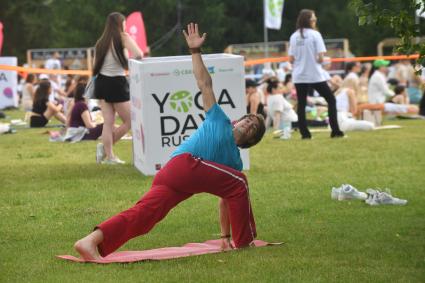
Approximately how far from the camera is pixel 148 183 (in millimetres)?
11547

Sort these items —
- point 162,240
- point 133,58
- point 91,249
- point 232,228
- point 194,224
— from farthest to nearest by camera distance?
point 133,58
point 194,224
point 162,240
point 232,228
point 91,249

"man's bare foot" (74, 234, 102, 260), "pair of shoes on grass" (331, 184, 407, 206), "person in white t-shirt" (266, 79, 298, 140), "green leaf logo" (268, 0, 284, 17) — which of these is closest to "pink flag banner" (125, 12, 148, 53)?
"green leaf logo" (268, 0, 284, 17)

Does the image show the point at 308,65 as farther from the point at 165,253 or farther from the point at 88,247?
the point at 88,247

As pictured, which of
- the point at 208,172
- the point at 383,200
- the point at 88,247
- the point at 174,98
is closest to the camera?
the point at 88,247

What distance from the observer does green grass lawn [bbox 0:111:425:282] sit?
6.89 m

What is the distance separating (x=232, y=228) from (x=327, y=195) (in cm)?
296

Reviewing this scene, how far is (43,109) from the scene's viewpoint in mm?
22812

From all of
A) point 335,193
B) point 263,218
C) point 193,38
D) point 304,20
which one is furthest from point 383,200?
point 304,20

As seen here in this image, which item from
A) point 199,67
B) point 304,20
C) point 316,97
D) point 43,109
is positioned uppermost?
point 199,67

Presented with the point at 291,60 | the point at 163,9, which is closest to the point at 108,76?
the point at 291,60

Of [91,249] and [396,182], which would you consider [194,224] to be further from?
[396,182]

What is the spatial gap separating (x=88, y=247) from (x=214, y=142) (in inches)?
45.7

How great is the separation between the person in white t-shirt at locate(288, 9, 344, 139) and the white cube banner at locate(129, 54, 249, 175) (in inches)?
193

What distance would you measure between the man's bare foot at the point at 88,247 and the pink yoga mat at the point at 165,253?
A: 2.1 inches
